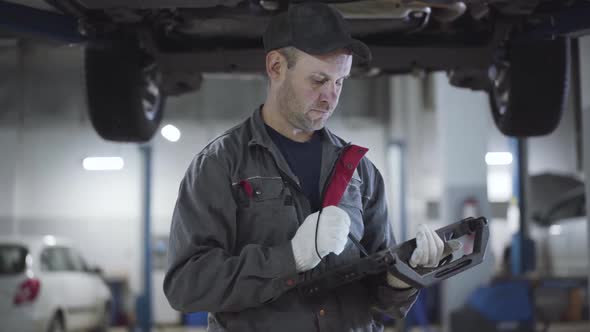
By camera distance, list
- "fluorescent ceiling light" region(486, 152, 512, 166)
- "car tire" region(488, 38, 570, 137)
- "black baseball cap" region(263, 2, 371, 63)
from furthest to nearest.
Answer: "fluorescent ceiling light" region(486, 152, 512, 166) < "car tire" region(488, 38, 570, 137) < "black baseball cap" region(263, 2, 371, 63)

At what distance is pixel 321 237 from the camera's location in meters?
1.58

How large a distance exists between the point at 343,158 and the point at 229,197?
33 centimetres

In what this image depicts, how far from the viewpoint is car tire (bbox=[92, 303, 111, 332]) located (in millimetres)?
8716

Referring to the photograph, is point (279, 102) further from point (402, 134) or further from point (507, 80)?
point (402, 134)

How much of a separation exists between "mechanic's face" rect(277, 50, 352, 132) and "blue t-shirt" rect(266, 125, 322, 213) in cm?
9

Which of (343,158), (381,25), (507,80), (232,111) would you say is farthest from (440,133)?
(343,158)

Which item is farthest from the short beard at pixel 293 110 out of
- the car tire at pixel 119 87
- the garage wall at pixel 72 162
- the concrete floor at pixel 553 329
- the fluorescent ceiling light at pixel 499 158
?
the fluorescent ceiling light at pixel 499 158

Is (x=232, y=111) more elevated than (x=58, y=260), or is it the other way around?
(x=232, y=111)

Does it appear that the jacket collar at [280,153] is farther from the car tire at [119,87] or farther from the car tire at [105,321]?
the car tire at [105,321]

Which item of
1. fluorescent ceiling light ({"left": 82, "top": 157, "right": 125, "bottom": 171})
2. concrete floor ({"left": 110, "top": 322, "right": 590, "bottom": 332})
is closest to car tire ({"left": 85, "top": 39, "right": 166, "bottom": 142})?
concrete floor ({"left": 110, "top": 322, "right": 590, "bottom": 332})

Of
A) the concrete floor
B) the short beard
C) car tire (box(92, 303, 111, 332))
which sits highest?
the short beard

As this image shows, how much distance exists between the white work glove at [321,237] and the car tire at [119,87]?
182 cm

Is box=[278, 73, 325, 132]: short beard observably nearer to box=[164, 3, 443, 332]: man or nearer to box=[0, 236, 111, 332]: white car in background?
box=[164, 3, 443, 332]: man

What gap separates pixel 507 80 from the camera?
329 centimetres
